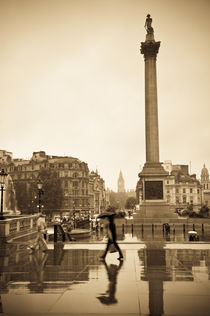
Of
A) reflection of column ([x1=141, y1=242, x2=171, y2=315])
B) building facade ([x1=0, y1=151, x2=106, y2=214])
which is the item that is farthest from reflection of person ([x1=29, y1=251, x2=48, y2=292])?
building facade ([x1=0, y1=151, x2=106, y2=214])

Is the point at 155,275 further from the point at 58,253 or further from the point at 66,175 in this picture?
the point at 66,175

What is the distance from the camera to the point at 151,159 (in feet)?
157

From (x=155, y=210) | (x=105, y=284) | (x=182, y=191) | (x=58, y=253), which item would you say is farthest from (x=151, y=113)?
(x=182, y=191)

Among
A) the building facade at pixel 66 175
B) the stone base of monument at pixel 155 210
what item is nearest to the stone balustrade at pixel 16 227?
the stone base of monument at pixel 155 210

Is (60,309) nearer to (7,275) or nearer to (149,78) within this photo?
(7,275)

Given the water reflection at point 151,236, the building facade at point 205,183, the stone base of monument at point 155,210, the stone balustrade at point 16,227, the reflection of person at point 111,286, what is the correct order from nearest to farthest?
the reflection of person at point 111,286 < the stone balustrade at point 16,227 < the water reflection at point 151,236 < the stone base of monument at point 155,210 < the building facade at point 205,183

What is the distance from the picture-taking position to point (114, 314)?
6.85m

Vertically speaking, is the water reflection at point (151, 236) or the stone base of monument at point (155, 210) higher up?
the stone base of monument at point (155, 210)

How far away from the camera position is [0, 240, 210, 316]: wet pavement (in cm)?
729

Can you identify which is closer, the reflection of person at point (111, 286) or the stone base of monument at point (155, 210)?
the reflection of person at point (111, 286)

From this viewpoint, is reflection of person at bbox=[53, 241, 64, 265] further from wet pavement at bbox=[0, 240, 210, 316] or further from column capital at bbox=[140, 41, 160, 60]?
column capital at bbox=[140, 41, 160, 60]

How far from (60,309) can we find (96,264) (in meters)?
5.51

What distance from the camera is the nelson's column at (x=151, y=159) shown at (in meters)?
44.3

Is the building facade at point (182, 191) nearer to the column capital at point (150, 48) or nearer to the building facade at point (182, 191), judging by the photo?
the building facade at point (182, 191)
